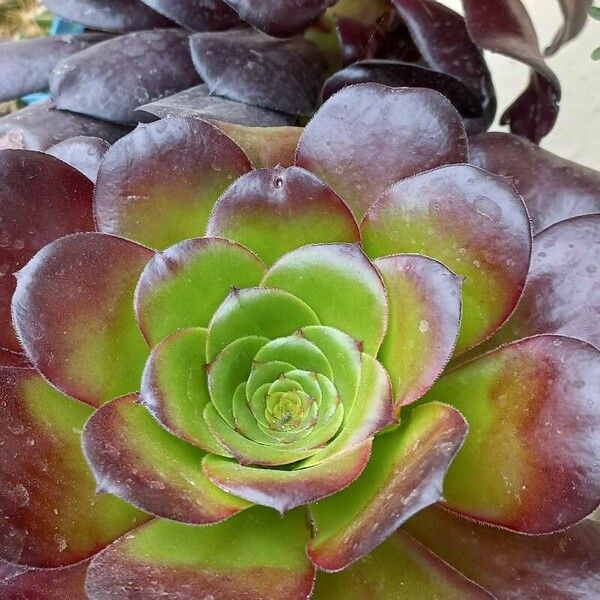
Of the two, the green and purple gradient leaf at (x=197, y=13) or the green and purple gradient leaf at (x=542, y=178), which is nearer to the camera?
the green and purple gradient leaf at (x=542, y=178)

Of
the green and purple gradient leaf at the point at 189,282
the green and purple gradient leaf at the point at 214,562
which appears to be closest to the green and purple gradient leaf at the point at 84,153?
the green and purple gradient leaf at the point at 189,282

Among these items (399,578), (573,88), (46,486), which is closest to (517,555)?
(399,578)

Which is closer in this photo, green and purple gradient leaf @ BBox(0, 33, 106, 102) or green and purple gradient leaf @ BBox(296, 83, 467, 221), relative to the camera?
green and purple gradient leaf @ BBox(296, 83, 467, 221)

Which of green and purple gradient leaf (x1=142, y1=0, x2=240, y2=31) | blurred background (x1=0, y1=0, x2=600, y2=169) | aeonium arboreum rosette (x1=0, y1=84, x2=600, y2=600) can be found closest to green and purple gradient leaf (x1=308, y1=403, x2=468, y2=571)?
aeonium arboreum rosette (x1=0, y1=84, x2=600, y2=600)

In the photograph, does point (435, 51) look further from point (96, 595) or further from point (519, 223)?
point (96, 595)

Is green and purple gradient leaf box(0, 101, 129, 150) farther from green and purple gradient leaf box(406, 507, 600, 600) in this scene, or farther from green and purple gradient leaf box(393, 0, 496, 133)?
green and purple gradient leaf box(406, 507, 600, 600)

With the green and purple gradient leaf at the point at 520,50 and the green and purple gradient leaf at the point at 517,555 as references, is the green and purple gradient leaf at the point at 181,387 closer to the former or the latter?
the green and purple gradient leaf at the point at 517,555
